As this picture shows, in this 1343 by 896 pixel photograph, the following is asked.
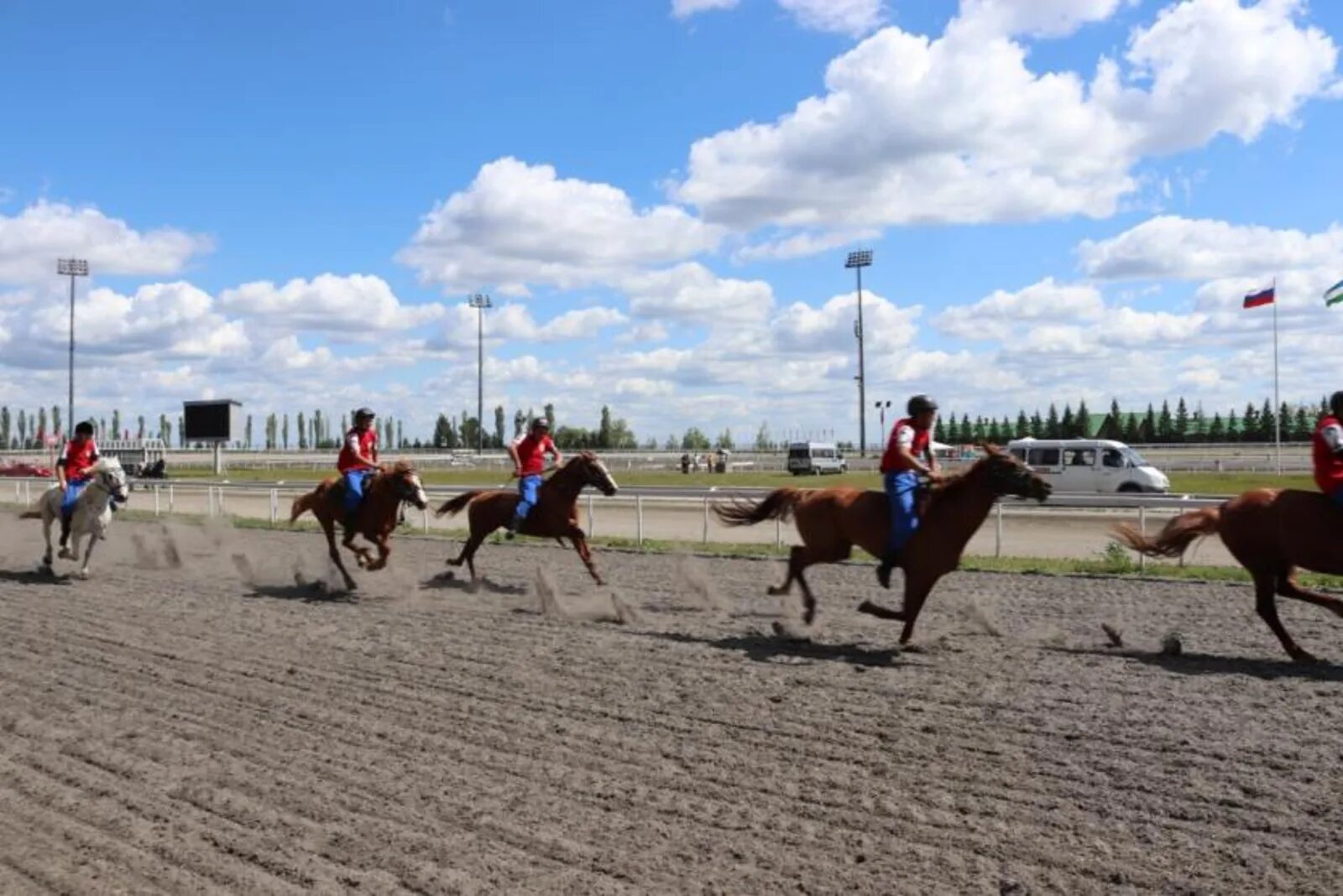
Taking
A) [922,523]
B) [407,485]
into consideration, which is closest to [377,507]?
[407,485]

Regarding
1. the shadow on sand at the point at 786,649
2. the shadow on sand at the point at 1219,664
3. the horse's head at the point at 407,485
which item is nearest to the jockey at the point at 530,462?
the horse's head at the point at 407,485

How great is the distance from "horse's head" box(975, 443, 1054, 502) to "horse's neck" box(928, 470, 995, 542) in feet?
0.25

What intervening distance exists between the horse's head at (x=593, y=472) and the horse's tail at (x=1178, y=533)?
5321 mm

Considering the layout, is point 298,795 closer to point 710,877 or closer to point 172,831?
point 172,831

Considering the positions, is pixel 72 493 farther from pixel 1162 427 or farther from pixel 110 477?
pixel 1162 427

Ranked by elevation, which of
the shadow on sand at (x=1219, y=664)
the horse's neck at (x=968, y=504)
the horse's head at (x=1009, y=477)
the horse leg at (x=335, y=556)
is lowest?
the shadow on sand at (x=1219, y=664)

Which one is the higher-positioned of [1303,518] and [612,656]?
[1303,518]

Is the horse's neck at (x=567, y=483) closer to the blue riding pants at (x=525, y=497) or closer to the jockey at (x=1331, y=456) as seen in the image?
the blue riding pants at (x=525, y=497)

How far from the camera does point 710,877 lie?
4.30 m

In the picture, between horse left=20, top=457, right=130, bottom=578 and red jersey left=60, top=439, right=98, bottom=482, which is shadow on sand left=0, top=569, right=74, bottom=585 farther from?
red jersey left=60, top=439, right=98, bottom=482

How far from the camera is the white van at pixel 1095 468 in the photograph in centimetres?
2747

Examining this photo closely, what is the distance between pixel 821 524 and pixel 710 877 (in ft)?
17.7

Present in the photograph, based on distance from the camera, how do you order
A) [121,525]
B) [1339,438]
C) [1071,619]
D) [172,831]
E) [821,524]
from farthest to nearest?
[121,525] < [1071,619] < [821,524] < [1339,438] < [172,831]

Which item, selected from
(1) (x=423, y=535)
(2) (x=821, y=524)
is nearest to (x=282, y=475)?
(1) (x=423, y=535)
